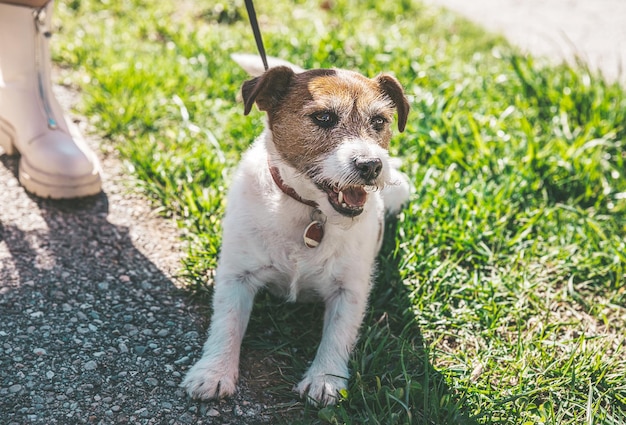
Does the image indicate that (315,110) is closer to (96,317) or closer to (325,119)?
(325,119)

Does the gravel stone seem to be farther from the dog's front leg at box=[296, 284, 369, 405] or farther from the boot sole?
the boot sole

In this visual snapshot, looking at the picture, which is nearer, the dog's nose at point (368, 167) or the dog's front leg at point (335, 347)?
the dog's nose at point (368, 167)

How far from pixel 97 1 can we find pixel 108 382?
15.6 feet

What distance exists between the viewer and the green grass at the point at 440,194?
2.95 metres

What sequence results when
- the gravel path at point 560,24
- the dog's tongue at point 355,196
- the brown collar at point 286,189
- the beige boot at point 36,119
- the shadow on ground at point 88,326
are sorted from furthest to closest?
1. the gravel path at point 560,24
2. the beige boot at point 36,119
3. the brown collar at point 286,189
4. the dog's tongue at point 355,196
5. the shadow on ground at point 88,326

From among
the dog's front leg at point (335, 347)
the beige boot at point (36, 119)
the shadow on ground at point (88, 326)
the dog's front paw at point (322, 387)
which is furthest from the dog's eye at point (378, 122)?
the beige boot at point (36, 119)

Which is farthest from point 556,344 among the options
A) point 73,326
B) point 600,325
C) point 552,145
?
point 73,326

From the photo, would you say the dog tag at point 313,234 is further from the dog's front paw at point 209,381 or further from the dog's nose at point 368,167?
the dog's front paw at point 209,381

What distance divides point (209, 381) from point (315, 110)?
1.19 m

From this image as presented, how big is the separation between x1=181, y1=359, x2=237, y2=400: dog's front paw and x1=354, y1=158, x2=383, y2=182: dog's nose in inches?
38.7

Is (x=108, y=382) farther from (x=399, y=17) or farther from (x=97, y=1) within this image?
(x=399, y=17)

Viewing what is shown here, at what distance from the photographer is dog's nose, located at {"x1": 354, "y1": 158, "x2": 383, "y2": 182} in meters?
2.62

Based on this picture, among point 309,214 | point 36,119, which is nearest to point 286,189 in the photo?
point 309,214

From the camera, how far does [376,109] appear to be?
294 centimetres
